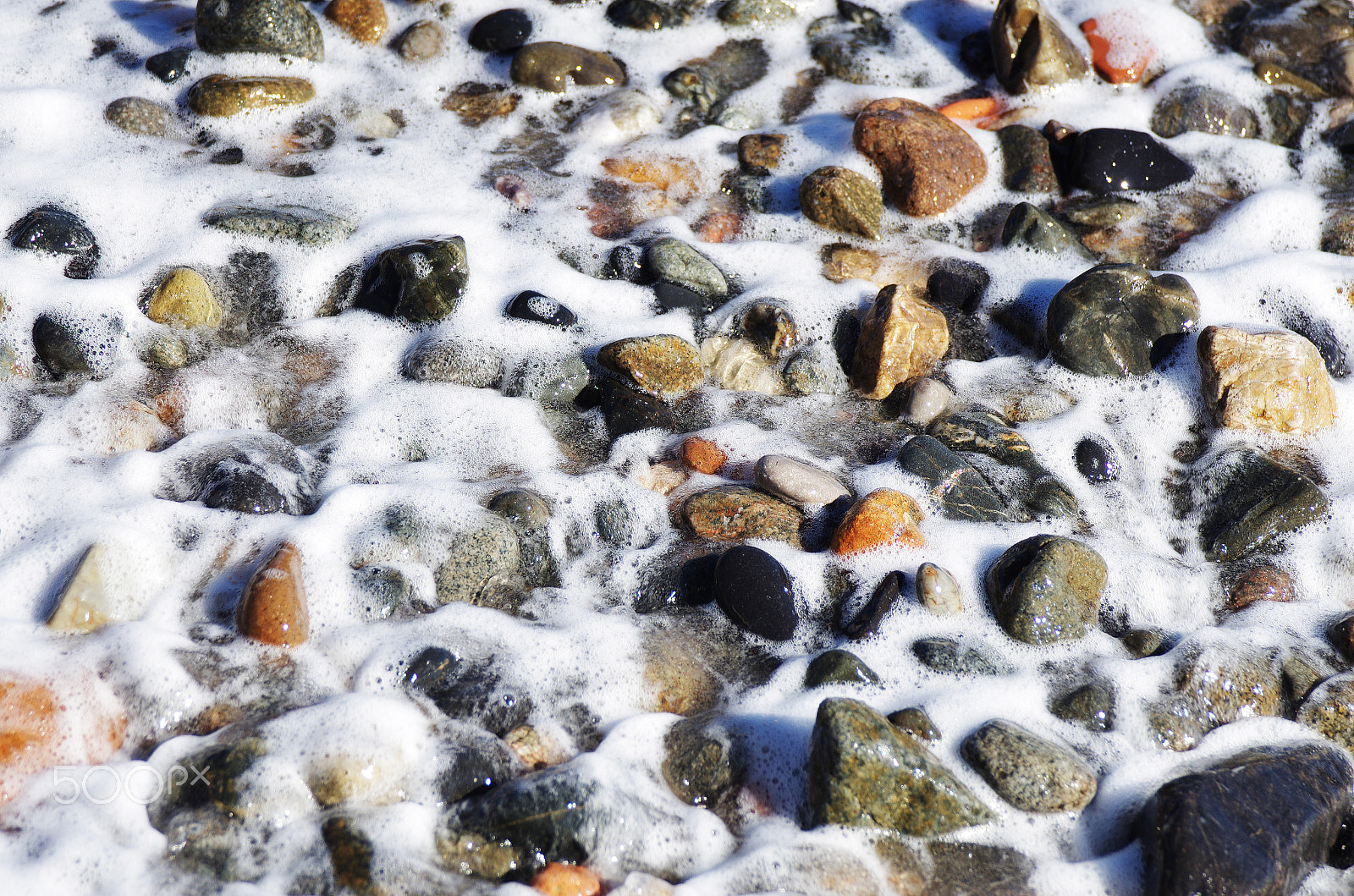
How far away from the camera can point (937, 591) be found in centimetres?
287

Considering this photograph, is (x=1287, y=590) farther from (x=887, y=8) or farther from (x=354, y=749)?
(x=887, y=8)

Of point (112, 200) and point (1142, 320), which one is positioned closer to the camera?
point (1142, 320)

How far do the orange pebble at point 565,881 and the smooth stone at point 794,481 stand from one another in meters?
1.40

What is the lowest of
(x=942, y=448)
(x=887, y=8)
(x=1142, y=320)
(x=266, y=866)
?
(x=266, y=866)

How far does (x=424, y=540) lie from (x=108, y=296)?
174 centimetres

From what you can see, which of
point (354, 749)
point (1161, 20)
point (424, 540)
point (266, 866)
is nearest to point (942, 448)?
point (424, 540)

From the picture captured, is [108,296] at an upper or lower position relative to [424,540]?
upper

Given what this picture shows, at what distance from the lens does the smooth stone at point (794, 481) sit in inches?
124

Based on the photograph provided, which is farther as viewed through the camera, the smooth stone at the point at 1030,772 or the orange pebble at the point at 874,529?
the orange pebble at the point at 874,529

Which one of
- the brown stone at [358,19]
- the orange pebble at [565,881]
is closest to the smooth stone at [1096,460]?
the orange pebble at [565,881]

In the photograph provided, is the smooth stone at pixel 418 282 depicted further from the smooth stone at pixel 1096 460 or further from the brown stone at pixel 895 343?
the smooth stone at pixel 1096 460

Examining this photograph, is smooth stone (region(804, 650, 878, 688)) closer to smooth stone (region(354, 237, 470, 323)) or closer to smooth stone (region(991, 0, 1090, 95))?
smooth stone (region(354, 237, 470, 323))

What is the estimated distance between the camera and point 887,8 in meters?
5.46

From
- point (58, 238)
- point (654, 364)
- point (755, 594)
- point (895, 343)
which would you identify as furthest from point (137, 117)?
point (755, 594)
